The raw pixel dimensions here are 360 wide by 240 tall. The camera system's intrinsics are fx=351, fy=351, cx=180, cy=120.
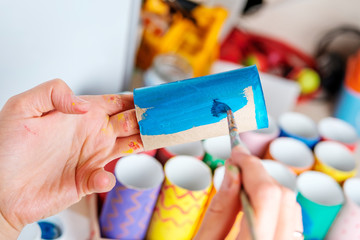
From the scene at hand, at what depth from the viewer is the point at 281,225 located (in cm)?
37

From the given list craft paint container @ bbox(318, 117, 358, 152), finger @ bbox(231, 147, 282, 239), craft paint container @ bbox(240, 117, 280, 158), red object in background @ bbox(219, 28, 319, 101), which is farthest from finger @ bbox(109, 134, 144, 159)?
red object in background @ bbox(219, 28, 319, 101)

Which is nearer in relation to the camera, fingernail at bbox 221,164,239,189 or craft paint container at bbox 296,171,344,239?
fingernail at bbox 221,164,239,189

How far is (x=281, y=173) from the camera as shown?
0.72 meters

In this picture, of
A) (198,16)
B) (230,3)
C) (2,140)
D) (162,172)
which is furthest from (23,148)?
(230,3)

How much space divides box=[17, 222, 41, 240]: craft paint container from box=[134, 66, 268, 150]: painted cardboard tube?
0.74 ft

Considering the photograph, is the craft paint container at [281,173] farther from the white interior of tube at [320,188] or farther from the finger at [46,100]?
the finger at [46,100]

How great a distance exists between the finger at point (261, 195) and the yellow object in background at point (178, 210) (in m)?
0.26

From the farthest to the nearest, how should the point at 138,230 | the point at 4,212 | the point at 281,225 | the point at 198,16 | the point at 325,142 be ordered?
the point at 198,16
the point at 325,142
the point at 138,230
the point at 4,212
the point at 281,225

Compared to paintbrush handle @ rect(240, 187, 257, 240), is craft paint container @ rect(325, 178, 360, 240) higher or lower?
lower

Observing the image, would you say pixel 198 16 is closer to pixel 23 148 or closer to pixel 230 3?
pixel 230 3

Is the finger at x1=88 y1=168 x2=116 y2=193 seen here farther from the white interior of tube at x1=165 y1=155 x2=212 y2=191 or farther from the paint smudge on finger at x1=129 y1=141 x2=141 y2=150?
the white interior of tube at x1=165 y1=155 x2=212 y2=191

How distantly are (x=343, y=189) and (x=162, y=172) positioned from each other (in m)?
0.38

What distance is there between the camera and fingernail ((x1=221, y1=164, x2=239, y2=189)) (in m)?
0.37

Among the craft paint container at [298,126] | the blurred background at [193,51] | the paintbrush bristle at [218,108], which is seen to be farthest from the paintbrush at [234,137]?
the craft paint container at [298,126]
